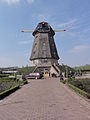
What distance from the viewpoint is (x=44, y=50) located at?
65.9 meters

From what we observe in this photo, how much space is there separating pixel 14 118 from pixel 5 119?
0.38m

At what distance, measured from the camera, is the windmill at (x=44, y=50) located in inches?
2515

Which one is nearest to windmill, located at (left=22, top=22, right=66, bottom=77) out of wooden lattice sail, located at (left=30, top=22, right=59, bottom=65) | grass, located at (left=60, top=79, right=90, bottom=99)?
wooden lattice sail, located at (left=30, top=22, right=59, bottom=65)

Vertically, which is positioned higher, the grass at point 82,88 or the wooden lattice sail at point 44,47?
the wooden lattice sail at point 44,47

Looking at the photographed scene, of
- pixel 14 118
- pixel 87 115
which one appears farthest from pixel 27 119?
pixel 87 115

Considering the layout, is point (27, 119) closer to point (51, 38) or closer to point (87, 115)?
point (87, 115)

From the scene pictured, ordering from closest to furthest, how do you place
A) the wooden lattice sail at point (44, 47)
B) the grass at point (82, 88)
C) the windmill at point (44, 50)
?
the grass at point (82, 88)
the windmill at point (44, 50)
the wooden lattice sail at point (44, 47)

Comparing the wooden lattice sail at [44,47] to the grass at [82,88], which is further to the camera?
the wooden lattice sail at [44,47]

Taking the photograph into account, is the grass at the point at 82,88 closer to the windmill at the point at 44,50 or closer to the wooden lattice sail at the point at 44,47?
the windmill at the point at 44,50

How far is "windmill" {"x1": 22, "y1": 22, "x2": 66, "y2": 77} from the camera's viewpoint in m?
63.9

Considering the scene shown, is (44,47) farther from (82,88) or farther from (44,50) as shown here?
(82,88)

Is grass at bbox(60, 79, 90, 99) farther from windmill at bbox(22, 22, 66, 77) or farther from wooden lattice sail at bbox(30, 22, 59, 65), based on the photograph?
wooden lattice sail at bbox(30, 22, 59, 65)

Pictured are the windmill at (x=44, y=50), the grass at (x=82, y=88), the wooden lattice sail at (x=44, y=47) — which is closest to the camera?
the grass at (x=82, y=88)

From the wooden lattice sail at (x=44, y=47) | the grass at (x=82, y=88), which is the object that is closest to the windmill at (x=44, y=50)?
the wooden lattice sail at (x=44, y=47)
